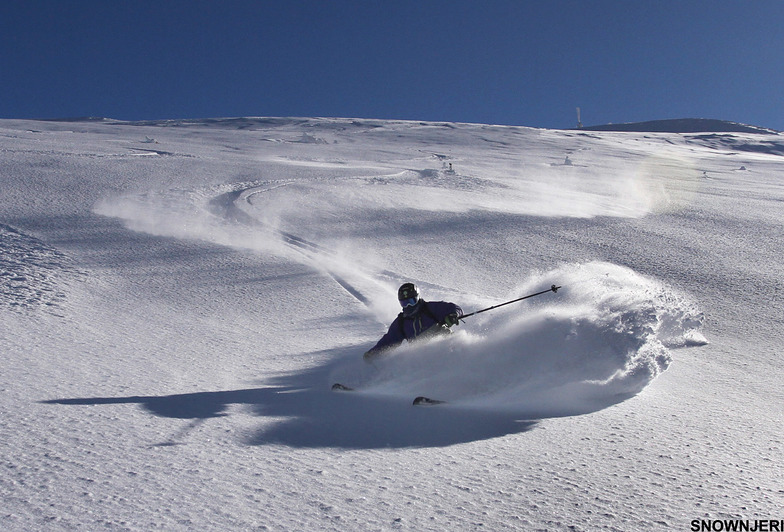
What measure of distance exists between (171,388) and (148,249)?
18.0ft

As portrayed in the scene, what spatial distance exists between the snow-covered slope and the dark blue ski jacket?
25 cm

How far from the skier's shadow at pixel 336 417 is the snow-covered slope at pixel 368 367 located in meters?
0.02

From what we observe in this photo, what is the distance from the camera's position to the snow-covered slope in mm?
2584

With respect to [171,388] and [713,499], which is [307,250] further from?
[713,499]

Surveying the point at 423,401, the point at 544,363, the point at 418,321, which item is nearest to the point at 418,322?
the point at 418,321

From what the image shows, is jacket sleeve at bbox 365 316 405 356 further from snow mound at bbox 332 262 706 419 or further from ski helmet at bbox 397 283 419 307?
ski helmet at bbox 397 283 419 307

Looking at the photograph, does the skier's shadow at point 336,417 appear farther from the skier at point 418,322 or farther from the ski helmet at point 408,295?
the ski helmet at point 408,295

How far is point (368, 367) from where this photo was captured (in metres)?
5.00

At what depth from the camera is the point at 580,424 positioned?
12.2ft

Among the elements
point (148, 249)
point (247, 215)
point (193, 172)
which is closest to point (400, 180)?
point (193, 172)

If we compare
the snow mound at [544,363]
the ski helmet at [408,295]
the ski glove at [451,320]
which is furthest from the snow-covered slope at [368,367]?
the ski helmet at [408,295]

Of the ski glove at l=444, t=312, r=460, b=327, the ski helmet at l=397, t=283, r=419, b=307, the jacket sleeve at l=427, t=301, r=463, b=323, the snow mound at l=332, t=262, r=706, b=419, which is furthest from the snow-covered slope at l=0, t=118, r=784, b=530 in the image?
the ski helmet at l=397, t=283, r=419, b=307

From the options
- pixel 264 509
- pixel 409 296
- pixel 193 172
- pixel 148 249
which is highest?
pixel 193 172

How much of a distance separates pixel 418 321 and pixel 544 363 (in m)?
1.26
